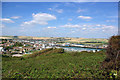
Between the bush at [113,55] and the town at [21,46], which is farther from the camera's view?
the town at [21,46]

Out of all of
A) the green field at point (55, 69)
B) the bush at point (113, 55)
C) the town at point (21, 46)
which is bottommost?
the town at point (21, 46)

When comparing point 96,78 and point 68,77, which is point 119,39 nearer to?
point 96,78

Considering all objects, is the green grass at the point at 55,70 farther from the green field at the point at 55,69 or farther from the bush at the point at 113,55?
the bush at the point at 113,55

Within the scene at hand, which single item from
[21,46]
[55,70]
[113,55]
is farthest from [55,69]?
[21,46]

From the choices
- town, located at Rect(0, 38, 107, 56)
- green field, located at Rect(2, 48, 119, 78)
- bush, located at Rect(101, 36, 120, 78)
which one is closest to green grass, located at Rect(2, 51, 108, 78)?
green field, located at Rect(2, 48, 119, 78)

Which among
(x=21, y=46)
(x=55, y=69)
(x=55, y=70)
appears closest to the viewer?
(x=55, y=70)

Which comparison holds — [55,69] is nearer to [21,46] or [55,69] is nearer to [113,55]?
[113,55]

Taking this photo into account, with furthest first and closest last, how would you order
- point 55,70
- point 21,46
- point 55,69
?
point 21,46 < point 55,69 < point 55,70

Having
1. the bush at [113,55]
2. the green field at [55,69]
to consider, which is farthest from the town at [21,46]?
the bush at [113,55]

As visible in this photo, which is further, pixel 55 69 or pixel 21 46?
pixel 21 46

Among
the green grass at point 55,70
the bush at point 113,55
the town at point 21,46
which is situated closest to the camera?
the green grass at point 55,70

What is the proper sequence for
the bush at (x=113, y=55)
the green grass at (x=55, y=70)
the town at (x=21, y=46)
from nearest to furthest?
the green grass at (x=55, y=70) → the bush at (x=113, y=55) → the town at (x=21, y=46)

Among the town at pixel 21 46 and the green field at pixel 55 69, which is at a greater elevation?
the green field at pixel 55 69
